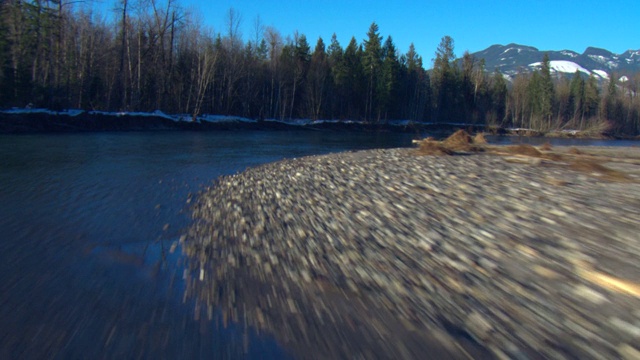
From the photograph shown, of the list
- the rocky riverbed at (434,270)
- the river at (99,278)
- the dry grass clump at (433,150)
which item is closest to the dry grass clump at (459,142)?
the dry grass clump at (433,150)

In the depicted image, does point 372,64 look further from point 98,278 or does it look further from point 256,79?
point 98,278

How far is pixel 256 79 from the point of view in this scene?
62.2 m

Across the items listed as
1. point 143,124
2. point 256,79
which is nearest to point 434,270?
point 143,124

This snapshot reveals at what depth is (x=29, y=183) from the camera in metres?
10.4

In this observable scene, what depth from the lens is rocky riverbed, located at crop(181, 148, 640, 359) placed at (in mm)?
3031

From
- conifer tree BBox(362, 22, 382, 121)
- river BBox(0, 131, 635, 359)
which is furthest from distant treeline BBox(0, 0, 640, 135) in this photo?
river BBox(0, 131, 635, 359)

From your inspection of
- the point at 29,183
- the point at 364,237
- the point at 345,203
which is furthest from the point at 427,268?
the point at 29,183

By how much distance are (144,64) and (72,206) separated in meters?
49.6

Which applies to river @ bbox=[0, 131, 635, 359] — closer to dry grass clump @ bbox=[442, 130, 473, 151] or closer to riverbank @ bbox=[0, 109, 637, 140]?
dry grass clump @ bbox=[442, 130, 473, 151]

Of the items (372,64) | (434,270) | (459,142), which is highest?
(372,64)

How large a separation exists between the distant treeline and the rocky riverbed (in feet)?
121

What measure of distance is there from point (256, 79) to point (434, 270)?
201 feet

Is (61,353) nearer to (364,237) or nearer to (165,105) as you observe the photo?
(364,237)

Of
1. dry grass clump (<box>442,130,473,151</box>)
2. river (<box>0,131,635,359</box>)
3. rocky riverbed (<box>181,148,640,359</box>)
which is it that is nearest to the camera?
rocky riverbed (<box>181,148,640,359</box>)
